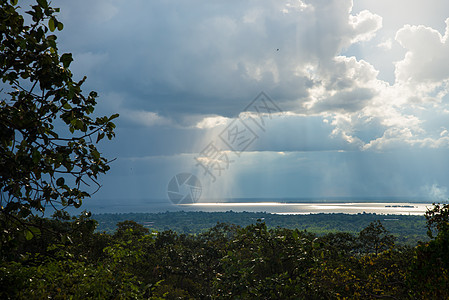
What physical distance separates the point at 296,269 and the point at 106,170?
8.00 meters

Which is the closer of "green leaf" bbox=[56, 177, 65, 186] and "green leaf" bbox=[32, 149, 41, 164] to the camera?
"green leaf" bbox=[32, 149, 41, 164]

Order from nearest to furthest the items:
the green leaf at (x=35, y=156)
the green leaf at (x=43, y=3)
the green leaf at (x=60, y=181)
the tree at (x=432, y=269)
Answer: the green leaf at (x=35, y=156) → the green leaf at (x=43, y=3) → the green leaf at (x=60, y=181) → the tree at (x=432, y=269)

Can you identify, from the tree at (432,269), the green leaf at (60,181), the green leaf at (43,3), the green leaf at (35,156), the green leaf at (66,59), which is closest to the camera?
the green leaf at (35,156)

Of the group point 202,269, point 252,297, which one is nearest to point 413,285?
point 252,297

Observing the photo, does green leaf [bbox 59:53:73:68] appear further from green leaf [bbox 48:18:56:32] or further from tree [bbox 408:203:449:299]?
tree [bbox 408:203:449:299]

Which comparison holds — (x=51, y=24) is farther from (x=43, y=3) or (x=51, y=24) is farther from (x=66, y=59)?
(x=66, y=59)

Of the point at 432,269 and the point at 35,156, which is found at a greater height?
the point at 35,156

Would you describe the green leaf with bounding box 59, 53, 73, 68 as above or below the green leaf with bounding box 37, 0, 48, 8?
below

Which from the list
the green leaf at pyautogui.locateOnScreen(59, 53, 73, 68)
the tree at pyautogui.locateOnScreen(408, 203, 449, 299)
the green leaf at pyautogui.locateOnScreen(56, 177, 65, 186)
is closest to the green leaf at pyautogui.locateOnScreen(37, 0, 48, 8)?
the green leaf at pyautogui.locateOnScreen(59, 53, 73, 68)

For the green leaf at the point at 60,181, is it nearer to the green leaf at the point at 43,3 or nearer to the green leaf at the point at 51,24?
the green leaf at the point at 51,24

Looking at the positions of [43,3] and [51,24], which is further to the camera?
[51,24]

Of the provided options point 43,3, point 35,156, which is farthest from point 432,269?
point 43,3

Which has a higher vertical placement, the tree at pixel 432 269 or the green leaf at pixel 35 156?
the green leaf at pixel 35 156

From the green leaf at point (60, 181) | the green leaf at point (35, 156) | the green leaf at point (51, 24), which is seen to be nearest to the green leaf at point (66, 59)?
the green leaf at point (51, 24)
